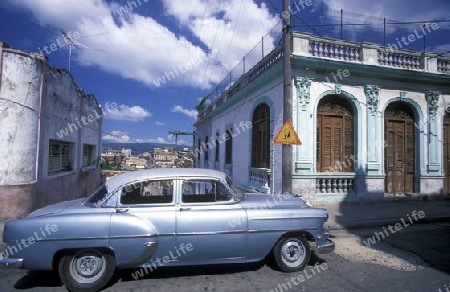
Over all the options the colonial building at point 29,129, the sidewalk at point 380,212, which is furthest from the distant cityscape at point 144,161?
the sidewalk at point 380,212

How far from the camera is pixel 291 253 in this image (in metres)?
3.63

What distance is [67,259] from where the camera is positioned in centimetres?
302

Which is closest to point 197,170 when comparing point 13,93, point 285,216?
point 285,216

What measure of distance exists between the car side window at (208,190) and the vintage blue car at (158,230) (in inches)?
0.6

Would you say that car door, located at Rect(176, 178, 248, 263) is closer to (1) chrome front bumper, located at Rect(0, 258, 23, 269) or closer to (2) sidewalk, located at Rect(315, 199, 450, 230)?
(1) chrome front bumper, located at Rect(0, 258, 23, 269)

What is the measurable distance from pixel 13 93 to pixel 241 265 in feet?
22.0

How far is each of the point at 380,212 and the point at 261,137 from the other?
4699 mm

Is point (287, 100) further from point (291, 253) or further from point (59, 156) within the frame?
point (59, 156)

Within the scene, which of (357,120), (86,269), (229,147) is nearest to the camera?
(86,269)

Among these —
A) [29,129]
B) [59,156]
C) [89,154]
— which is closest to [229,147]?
[89,154]

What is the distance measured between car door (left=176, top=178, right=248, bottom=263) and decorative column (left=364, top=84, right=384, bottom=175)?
22.3 feet

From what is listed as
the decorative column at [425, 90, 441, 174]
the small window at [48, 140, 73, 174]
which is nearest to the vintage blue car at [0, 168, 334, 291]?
the small window at [48, 140, 73, 174]

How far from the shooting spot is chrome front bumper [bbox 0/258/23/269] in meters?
2.85

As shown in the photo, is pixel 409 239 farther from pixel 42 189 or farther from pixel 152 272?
pixel 42 189
